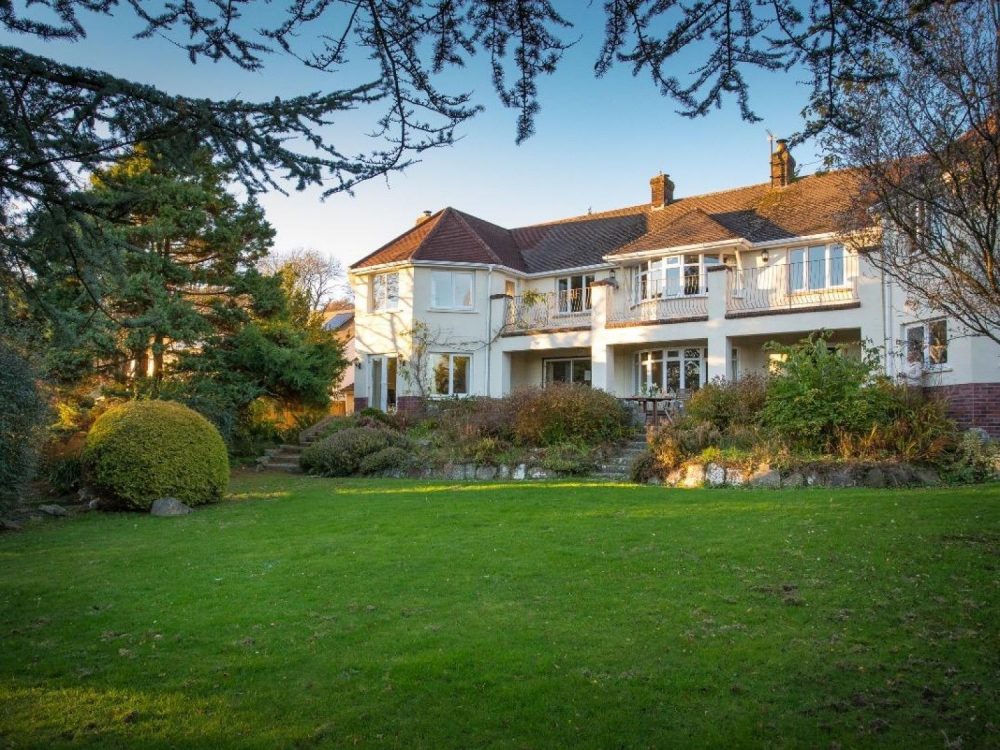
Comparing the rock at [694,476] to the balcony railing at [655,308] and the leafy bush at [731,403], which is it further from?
the balcony railing at [655,308]

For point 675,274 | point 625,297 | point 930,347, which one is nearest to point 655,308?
point 675,274

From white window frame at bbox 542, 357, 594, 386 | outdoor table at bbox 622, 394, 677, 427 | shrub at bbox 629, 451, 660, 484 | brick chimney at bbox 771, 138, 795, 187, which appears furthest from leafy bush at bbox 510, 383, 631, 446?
brick chimney at bbox 771, 138, 795, 187

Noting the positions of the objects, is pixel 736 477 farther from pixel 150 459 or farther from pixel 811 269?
pixel 811 269

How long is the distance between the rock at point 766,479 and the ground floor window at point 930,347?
5.64m

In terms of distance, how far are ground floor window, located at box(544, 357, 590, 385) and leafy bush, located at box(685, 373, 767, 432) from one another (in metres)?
11.6

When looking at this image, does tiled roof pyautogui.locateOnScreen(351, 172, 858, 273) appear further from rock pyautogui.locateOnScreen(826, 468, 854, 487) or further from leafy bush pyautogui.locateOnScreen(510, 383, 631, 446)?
rock pyautogui.locateOnScreen(826, 468, 854, 487)

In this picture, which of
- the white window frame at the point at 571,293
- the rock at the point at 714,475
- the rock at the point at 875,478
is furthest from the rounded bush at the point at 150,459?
the white window frame at the point at 571,293

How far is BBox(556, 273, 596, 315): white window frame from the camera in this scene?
27766mm

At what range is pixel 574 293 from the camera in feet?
93.4

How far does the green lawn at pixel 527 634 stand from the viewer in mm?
4324

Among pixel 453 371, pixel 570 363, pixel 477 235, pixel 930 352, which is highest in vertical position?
pixel 477 235

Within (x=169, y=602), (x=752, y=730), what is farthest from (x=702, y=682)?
(x=169, y=602)

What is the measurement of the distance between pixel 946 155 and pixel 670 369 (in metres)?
17.8

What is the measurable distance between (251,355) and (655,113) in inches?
724
